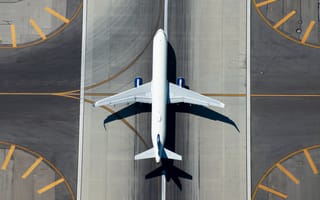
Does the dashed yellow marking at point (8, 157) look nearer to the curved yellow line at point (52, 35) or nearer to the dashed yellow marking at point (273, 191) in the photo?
the curved yellow line at point (52, 35)

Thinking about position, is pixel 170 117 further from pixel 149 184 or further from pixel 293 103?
pixel 293 103

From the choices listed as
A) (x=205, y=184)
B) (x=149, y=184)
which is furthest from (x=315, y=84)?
(x=149, y=184)

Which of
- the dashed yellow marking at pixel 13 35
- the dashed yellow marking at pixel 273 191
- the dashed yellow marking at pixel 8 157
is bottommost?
the dashed yellow marking at pixel 273 191

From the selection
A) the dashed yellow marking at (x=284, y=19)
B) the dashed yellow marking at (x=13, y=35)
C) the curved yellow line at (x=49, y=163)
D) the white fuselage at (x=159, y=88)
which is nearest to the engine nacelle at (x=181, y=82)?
the white fuselage at (x=159, y=88)

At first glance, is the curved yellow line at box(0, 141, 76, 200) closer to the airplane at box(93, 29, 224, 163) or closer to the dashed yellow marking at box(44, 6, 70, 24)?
the airplane at box(93, 29, 224, 163)

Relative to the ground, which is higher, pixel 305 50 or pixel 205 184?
pixel 305 50
